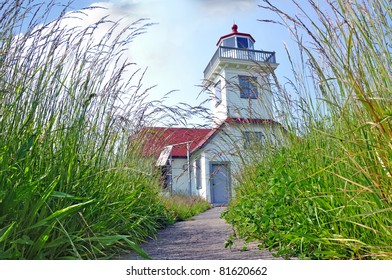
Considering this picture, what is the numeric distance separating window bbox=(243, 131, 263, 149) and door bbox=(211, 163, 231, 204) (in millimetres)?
452

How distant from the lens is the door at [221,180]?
11.5 ft

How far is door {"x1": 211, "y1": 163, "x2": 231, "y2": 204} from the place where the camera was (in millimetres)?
3507

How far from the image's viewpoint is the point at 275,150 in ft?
8.15

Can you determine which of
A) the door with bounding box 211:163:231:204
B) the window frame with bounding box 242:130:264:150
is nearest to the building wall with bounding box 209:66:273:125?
the window frame with bounding box 242:130:264:150

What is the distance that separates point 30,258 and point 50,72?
2.65 ft

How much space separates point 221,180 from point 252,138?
916 millimetres

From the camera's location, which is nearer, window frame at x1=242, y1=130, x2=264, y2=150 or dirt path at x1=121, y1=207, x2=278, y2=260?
dirt path at x1=121, y1=207, x2=278, y2=260

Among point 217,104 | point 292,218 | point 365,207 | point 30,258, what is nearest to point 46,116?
point 30,258

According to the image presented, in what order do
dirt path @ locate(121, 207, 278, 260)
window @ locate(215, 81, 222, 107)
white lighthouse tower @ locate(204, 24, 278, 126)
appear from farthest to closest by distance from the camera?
1. window @ locate(215, 81, 222, 107)
2. white lighthouse tower @ locate(204, 24, 278, 126)
3. dirt path @ locate(121, 207, 278, 260)

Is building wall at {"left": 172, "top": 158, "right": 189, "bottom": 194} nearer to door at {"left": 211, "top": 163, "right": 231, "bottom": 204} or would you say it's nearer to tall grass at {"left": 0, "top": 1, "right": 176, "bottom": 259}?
door at {"left": 211, "top": 163, "right": 231, "bottom": 204}

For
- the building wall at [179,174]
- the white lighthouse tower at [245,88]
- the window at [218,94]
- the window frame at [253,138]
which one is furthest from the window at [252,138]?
the building wall at [179,174]

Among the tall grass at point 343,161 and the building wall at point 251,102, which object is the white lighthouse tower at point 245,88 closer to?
the building wall at point 251,102

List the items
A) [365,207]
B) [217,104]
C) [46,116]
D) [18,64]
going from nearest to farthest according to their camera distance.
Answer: [365,207] → [18,64] → [46,116] → [217,104]

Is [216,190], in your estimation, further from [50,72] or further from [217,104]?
[50,72]
